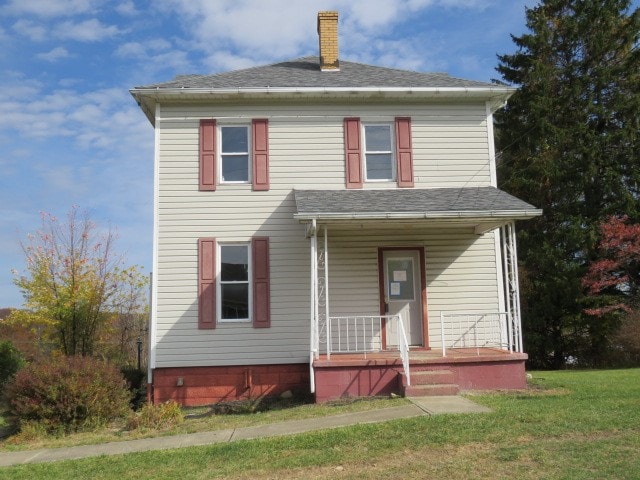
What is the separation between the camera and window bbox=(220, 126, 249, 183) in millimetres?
13219

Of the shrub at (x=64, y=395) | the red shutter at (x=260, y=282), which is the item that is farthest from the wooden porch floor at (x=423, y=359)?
the shrub at (x=64, y=395)

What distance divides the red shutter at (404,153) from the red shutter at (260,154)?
2.84 metres

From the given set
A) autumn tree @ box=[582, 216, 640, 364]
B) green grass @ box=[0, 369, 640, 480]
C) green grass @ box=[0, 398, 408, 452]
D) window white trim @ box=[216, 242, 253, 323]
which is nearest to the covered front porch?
window white trim @ box=[216, 242, 253, 323]

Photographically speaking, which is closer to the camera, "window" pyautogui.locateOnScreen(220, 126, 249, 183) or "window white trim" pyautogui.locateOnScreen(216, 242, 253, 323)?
"window white trim" pyautogui.locateOnScreen(216, 242, 253, 323)

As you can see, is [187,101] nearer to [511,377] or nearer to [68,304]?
[68,304]

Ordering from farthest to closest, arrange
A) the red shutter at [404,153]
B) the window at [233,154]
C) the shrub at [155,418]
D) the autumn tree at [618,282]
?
the autumn tree at [618,282]
the red shutter at [404,153]
the window at [233,154]
the shrub at [155,418]

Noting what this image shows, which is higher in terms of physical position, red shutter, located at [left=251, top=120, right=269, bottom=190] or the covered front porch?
red shutter, located at [left=251, top=120, right=269, bottom=190]

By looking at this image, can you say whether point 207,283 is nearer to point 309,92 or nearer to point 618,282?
point 309,92

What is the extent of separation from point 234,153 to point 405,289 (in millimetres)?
4693

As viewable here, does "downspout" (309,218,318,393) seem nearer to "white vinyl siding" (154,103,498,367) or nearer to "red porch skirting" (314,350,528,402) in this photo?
"red porch skirting" (314,350,528,402)

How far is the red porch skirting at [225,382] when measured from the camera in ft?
40.7

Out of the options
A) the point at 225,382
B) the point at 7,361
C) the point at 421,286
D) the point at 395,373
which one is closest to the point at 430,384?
the point at 395,373

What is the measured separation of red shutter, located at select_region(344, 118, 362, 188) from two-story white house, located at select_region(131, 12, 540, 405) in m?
0.03

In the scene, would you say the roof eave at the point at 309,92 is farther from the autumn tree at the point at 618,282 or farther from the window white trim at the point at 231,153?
the autumn tree at the point at 618,282
